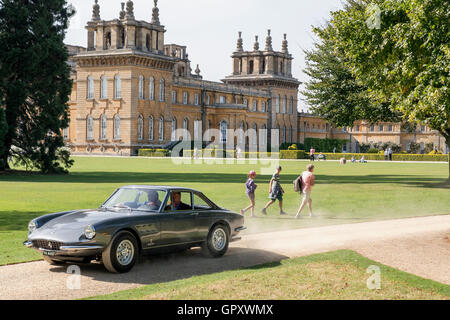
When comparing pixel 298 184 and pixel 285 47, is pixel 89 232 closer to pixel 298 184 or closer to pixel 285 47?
pixel 298 184

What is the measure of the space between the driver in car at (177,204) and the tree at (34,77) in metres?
24.8

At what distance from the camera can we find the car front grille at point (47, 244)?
30.1ft

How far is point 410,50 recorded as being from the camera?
1430 cm

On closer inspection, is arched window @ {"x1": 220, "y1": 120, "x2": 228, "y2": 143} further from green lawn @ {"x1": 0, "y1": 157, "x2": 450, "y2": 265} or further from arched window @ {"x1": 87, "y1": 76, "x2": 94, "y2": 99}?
green lawn @ {"x1": 0, "y1": 157, "x2": 450, "y2": 265}

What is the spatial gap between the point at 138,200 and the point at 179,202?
2.42ft

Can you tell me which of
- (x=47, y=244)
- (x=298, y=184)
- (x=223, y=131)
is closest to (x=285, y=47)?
(x=223, y=131)

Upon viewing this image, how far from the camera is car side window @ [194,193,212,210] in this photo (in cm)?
1116

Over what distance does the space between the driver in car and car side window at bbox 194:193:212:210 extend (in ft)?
0.83

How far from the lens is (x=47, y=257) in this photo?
9531 millimetres

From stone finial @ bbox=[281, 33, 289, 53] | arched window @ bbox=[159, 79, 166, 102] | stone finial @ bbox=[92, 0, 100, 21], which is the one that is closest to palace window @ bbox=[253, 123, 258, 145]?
stone finial @ bbox=[281, 33, 289, 53]

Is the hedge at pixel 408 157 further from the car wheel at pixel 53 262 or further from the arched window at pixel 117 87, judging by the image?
the car wheel at pixel 53 262

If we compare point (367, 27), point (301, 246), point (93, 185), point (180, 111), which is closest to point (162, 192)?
point (301, 246)

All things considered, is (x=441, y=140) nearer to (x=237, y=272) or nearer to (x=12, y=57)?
(x=12, y=57)

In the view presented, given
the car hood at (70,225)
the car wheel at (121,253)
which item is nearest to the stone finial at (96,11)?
the car hood at (70,225)
